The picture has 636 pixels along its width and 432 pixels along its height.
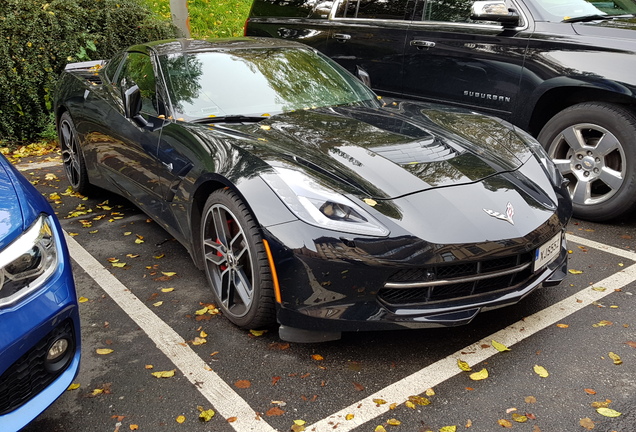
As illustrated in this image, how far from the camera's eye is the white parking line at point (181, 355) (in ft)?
8.29

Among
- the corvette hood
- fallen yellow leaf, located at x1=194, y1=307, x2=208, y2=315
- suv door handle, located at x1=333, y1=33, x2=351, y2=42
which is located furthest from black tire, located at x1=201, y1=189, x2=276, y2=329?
suv door handle, located at x1=333, y1=33, x2=351, y2=42

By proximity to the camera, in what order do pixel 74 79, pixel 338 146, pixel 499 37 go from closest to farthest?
pixel 338 146
pixel 499 37
pixel 74 79

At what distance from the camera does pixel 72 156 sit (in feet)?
17.6

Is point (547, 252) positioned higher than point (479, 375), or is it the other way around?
point (547, 252)

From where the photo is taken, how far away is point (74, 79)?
17.2ft

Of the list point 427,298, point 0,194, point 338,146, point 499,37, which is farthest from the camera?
point 499,37

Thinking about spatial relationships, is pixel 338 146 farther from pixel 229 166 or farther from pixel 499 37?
pixel 499 37

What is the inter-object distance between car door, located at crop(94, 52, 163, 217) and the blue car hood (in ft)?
4.25

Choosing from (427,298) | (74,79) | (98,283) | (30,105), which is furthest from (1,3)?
(427,298)

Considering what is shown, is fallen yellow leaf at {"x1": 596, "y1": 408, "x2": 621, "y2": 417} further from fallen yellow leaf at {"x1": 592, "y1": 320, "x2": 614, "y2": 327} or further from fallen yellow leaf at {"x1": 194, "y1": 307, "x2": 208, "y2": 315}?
fallen yellow leaf at {"x1": 194, "y1": 307, "x2": 208, "y2": 315}

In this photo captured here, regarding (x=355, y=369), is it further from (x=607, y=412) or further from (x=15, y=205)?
(x=15, y=205)

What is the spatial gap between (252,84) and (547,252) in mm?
2075

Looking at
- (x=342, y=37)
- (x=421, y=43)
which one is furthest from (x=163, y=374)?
(x=342, y=37)

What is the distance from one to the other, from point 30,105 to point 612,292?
673 cm
